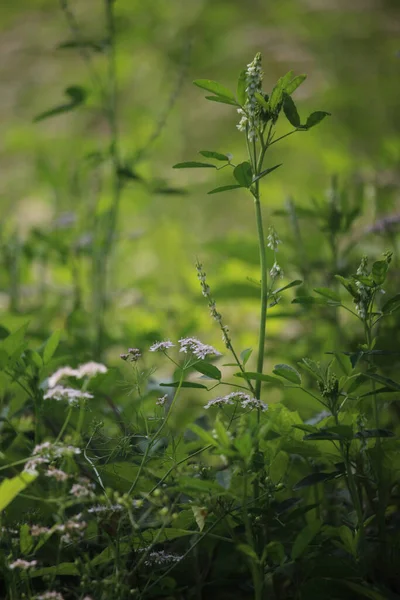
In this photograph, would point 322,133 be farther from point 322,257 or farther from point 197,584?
point 197,584

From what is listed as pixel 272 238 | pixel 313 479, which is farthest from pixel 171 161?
pixel 313 479

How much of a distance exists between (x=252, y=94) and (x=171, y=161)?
2033mm

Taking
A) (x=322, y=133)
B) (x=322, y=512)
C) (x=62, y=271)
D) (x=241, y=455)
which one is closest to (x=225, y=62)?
(x=322, y=133)

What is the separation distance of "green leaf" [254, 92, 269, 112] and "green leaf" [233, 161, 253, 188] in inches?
2.0

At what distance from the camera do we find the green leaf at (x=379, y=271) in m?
0.56

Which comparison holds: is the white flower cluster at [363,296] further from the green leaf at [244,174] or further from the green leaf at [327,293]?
the green leaf at [244,174]

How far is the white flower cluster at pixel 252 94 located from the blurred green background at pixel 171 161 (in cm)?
30

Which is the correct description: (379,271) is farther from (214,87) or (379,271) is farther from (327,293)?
(214,87)

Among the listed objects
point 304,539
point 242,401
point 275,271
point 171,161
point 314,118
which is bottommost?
point 304,539

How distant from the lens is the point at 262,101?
1.87 feet

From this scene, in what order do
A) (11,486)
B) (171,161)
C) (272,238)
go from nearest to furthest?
1. (11,486)
2. (272,238)
3. (171,161)

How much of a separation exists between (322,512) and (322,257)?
2.21 feet

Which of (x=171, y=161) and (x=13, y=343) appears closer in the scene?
(x=13, y=343)

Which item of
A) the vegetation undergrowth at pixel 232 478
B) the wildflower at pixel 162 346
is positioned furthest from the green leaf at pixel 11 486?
the wildflower at pixel 162 346
